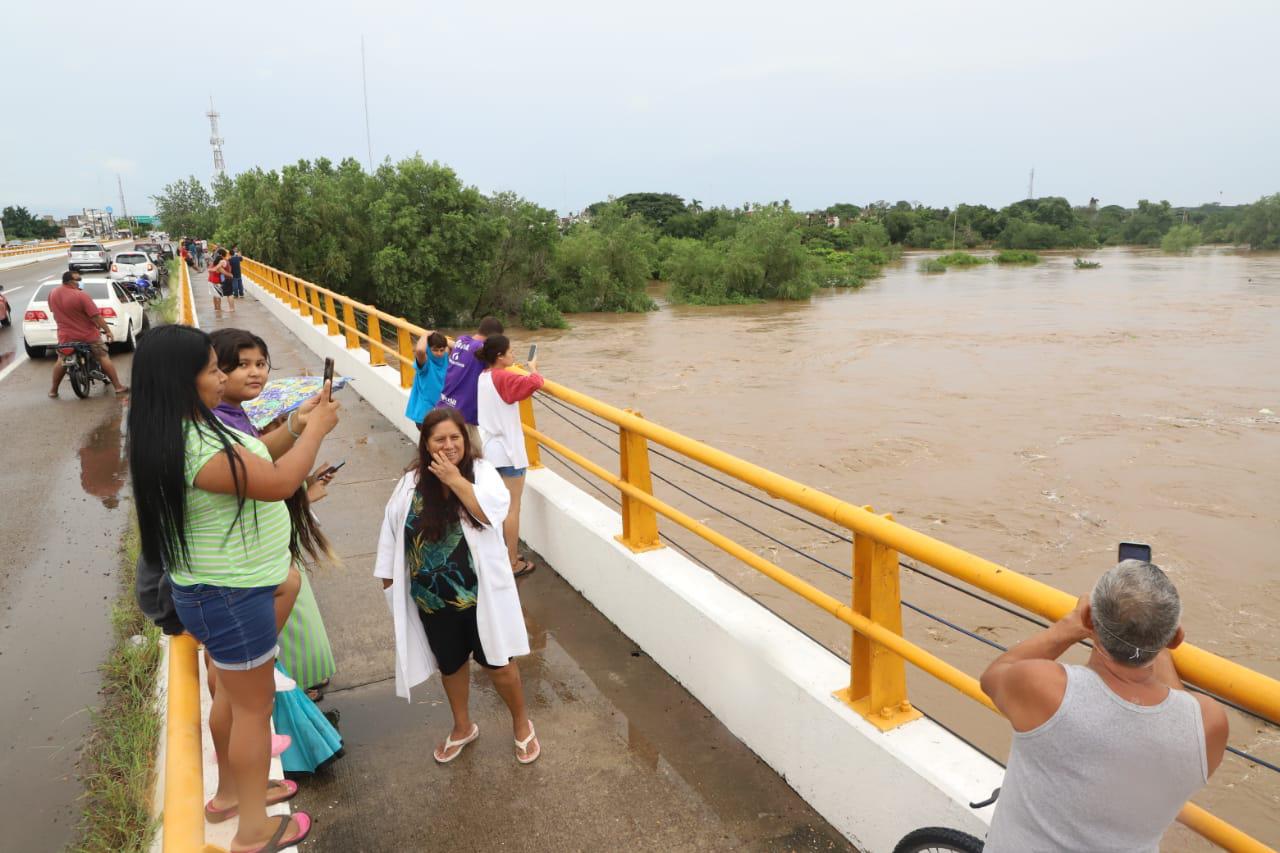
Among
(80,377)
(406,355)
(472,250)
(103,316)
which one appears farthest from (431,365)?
(472,250)

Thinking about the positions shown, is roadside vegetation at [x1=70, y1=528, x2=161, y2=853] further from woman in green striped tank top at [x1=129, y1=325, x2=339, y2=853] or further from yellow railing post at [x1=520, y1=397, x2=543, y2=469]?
yellow railing post at [x1=520, y1=397, x2=543, y2=469]

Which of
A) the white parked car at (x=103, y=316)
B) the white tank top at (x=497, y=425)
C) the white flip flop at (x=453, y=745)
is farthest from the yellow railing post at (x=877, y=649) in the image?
the white parked car at (x=103, y=316)

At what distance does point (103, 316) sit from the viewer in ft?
45.6

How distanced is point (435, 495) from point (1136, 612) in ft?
7.19

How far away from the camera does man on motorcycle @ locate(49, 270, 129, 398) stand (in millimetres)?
10711

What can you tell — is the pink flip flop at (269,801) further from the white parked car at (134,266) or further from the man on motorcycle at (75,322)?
the white parked car at (134,266)

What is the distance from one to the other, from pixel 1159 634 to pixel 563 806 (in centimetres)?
218

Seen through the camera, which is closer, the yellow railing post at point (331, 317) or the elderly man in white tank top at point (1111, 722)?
the elderly man in white tank top at point (1111, 722)

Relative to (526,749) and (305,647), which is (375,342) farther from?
(526,749)

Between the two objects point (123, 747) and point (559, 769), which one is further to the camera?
point (123, 747)

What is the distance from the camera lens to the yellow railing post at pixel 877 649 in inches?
101

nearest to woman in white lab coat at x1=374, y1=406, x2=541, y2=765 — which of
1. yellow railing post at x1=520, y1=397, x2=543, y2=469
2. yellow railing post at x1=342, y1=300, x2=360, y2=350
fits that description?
yellow railing post at x1=520, y1=397, x2=543, y2=469

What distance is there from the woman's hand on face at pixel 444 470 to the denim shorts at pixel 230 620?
652mm

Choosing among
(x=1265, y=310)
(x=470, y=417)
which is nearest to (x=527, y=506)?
(x=470, y=417)
